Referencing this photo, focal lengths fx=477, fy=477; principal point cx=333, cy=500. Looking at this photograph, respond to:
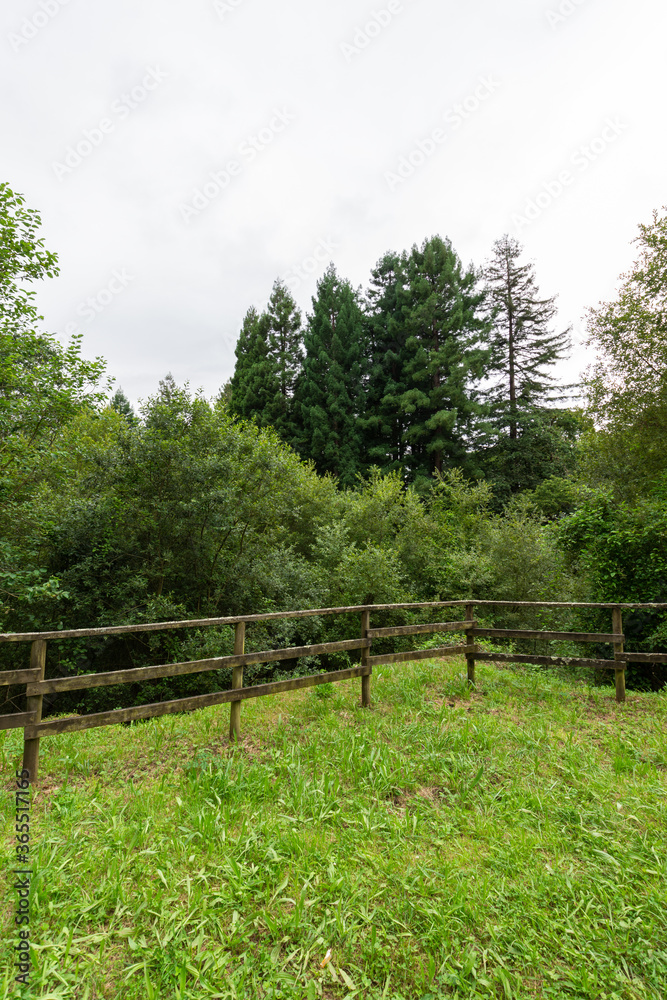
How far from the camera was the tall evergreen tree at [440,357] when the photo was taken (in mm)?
26484

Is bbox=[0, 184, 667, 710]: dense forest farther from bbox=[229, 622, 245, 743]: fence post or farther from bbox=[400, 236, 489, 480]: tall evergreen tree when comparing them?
bbox=[400, 236, 489, 480]: tall evergreen tree

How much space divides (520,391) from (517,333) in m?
3.97

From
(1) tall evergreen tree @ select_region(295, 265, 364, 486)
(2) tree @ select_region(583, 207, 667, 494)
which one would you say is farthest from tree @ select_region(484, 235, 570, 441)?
(2) tree @ select_region(583, 207, 667, 494)

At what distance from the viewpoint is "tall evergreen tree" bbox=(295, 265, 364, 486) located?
2641cm

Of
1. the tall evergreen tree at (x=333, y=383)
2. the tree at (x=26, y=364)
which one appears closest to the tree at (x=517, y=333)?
the tall evergreen tree at (x=333, y=383)

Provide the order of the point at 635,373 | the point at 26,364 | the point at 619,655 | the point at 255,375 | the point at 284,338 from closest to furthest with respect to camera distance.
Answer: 1. the point at 619,655
2. the point at 26,364
3. the point at 635,373
4. the point at 255,375
5. the point at 284,338

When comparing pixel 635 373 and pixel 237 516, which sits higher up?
pixel 635 373

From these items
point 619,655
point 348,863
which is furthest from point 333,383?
point 348,863

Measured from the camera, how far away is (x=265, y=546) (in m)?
11.5

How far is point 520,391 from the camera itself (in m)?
29.7

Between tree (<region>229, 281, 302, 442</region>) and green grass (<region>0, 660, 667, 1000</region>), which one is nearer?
green grass (<region>0, 660, 667, 1000</region>)

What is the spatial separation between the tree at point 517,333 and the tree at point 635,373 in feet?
57.8

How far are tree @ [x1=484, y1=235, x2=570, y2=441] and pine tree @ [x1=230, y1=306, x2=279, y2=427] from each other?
13644 mm

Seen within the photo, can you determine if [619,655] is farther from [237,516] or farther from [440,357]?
[440,357]
